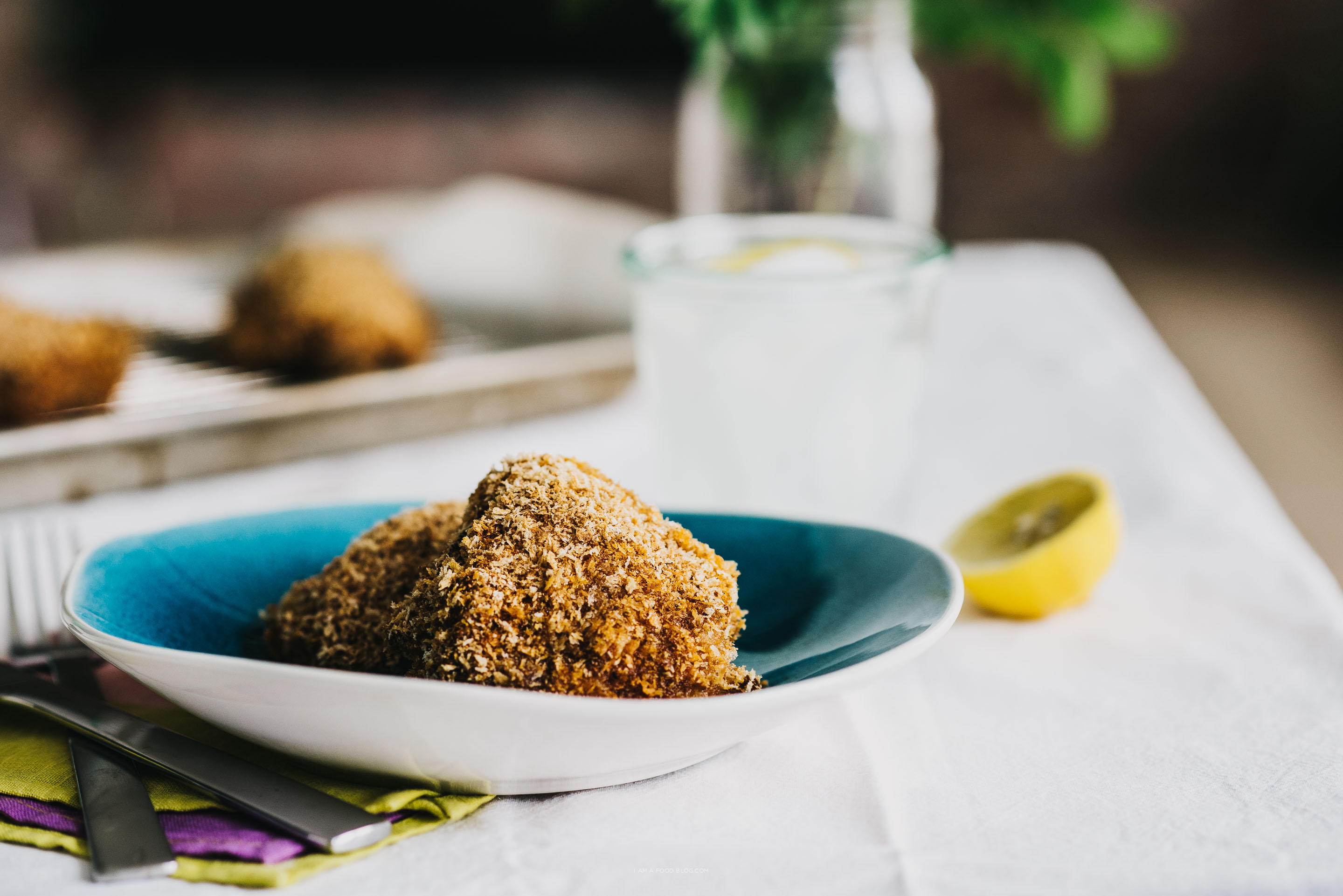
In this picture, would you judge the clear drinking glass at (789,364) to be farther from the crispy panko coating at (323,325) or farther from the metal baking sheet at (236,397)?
the crispy panko coating at (323,325)

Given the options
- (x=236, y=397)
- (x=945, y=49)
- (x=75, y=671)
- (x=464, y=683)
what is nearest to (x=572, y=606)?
(x=464, y=683)

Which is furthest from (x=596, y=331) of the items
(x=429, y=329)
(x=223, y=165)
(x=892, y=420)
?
(x=223, y=165)

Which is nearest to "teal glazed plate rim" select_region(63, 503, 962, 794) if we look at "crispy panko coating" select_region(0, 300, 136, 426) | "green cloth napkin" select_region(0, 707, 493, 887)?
"green cloth napkin" select_region(0, 707, 493, 887)

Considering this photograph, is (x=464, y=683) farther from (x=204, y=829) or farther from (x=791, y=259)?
(x=791, y=259)

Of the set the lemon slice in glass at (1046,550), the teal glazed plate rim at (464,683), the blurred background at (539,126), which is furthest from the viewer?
the blurred background at (539,126)

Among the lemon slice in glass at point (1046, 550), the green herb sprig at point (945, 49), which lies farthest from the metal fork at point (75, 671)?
the green herb sprig at point (945, 49)
